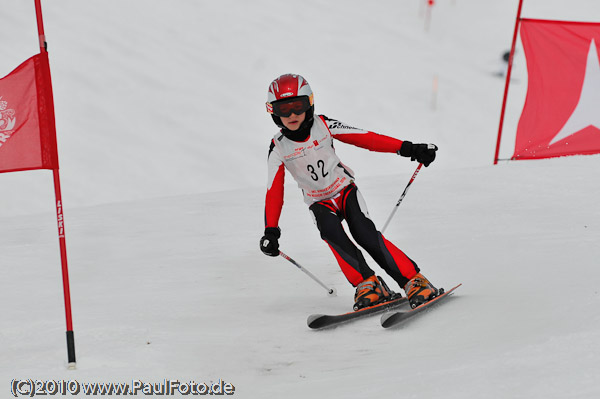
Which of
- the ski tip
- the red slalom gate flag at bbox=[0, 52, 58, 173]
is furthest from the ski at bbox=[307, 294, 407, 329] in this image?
the red slalom gate flag at bbox=[0, 52, 58, 173]

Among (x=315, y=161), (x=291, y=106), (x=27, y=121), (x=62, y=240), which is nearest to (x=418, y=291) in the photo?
(x=315, y=161)

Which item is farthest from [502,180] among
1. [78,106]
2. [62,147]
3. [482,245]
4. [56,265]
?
[78,106]

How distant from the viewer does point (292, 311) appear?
13.6 feet

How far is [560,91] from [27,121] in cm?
556

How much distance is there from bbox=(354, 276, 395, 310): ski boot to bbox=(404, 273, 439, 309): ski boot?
19 cm

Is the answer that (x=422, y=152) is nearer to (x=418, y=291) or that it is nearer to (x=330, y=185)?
(x=330, y=185)

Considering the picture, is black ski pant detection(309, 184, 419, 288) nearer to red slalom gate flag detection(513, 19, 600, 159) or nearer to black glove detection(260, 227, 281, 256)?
black glove detection(260, 227, 281, 256)

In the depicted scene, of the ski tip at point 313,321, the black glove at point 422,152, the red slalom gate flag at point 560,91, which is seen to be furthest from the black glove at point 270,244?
the red slalom gate flag at point 560,91

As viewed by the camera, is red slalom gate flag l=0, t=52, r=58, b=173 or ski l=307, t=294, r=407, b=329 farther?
ski l=307, t=294, r=407, b=329

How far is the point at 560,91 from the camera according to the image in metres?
7.08

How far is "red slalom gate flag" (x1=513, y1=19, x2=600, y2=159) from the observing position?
696 centimetres

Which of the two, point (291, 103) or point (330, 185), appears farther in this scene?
point (330, 185)

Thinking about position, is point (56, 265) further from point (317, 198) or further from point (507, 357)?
point (507, 357)

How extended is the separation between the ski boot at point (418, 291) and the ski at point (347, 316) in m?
0.18
